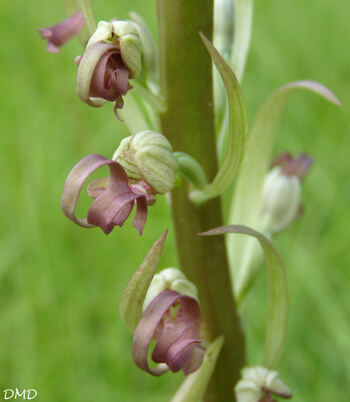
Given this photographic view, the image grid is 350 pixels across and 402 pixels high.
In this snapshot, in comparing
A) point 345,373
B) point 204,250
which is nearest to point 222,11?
point 204,250

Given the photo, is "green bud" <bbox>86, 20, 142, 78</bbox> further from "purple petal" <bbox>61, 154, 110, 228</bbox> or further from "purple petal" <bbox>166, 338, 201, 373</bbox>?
"purple petal" <bbox>166, 338, 201, 373</bbox>

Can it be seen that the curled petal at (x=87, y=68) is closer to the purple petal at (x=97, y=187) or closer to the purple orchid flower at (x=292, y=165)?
the purple petal at (x=97, y=187)

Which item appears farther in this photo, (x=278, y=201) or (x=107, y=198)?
(x=278, y=201)

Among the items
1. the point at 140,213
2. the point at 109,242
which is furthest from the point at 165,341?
the point at 109,242

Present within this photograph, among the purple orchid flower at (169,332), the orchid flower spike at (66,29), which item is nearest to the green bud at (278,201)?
the purple orchid flower at (169,332)

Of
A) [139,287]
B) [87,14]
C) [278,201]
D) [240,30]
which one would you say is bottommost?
[278,201]

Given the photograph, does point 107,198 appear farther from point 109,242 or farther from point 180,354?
point 109,242
